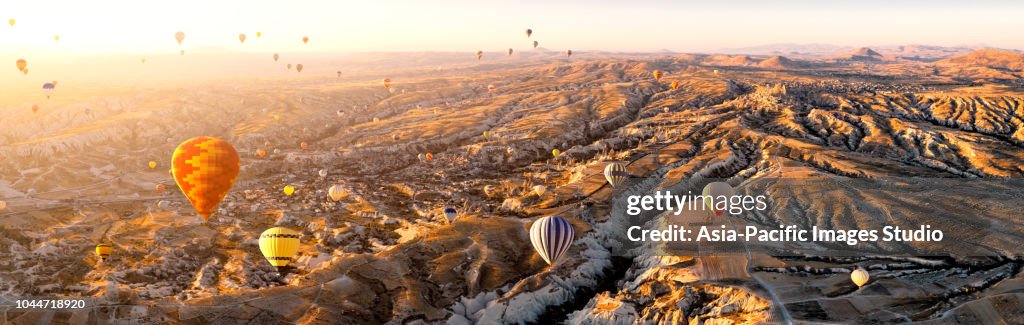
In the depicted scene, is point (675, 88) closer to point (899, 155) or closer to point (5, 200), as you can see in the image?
point (899, 155)

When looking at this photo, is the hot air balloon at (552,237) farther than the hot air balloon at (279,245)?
Yes

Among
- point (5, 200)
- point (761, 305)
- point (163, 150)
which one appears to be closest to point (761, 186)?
point (761, 305)

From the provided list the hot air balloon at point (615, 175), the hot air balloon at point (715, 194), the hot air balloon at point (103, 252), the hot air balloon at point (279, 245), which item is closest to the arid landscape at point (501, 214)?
the hot air balloon at point (103, 252)

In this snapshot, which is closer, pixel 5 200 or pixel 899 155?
pixel 5 200

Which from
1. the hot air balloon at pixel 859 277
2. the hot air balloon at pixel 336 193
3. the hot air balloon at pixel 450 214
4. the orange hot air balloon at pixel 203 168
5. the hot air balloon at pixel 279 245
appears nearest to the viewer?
the hot air balloon at pixel 859 277

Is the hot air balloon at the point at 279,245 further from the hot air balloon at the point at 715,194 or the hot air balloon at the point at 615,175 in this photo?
the hot air balloon at the point at 715,194

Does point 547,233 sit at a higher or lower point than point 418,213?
higher

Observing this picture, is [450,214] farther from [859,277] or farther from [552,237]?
[859,277]
